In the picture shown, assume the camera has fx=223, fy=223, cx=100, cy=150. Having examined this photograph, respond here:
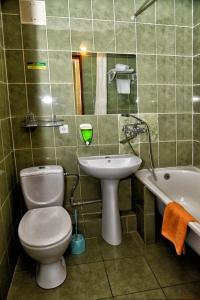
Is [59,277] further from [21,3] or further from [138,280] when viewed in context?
[21,3]

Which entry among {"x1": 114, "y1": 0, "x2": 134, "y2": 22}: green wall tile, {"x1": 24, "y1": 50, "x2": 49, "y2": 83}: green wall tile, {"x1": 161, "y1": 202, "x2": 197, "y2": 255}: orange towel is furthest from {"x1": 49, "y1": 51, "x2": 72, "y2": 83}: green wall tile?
{"x1": 161, "y1": 202, "x2": 197, "y2": 255}: orange towel

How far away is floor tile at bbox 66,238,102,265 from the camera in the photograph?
6.17 ft

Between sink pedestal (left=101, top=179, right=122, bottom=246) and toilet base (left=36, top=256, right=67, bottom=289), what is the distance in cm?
59

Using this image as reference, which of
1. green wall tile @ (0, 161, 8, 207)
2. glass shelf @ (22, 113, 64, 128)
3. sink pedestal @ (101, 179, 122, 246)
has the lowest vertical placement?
sink pedestal @ (101, 179, 122, 246)

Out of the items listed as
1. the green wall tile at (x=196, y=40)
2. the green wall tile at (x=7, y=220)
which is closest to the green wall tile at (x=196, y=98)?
the green wall tile at (x=196, y=40)

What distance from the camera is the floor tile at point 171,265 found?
5.39 feet

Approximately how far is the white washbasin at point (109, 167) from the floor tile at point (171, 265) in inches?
29.3

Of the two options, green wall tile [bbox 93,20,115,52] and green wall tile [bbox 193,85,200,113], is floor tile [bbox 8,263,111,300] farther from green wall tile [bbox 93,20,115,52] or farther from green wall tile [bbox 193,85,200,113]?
green wall tile [bbox 93,20,115,52]

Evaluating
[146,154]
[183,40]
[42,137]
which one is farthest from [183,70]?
[42,137]

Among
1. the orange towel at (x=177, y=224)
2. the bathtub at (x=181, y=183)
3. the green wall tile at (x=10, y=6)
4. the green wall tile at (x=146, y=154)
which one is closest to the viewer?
the orange towel at (x=177, y=224)

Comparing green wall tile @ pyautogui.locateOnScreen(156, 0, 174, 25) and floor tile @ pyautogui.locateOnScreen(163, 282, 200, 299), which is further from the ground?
green wall tile @ pyautogui.locateOnScreen(156, 0, 174, 25)

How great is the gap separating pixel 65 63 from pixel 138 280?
1.89 meters

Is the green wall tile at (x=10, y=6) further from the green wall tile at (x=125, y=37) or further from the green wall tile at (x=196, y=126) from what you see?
the green wall tile at (x=196, y=126)

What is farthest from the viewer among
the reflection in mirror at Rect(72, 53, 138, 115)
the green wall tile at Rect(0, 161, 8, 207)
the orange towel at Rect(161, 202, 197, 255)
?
the reflection in mirror at Rect(72, 53, 138, 115)
